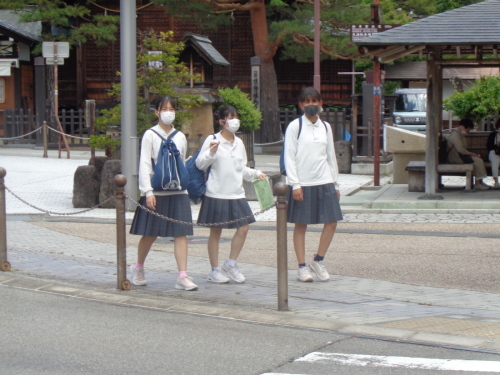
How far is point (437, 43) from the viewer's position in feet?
45.0

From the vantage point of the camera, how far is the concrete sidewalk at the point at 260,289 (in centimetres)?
658

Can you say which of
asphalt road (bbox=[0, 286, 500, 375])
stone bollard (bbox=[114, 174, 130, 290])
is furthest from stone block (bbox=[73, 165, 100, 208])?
asphalt road (bbox=[0, 286, 500, 375])

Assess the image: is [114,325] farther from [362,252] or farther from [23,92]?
[23,92]

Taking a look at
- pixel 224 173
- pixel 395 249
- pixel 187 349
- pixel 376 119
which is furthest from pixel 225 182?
pixel 376 119

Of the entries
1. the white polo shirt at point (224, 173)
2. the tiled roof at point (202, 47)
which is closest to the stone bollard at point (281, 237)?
the white polo shirt at point (224, 173)

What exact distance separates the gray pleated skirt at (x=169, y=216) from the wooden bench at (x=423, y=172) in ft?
26.3

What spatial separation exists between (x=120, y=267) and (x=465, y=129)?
9.68m

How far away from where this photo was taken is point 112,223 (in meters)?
13.1

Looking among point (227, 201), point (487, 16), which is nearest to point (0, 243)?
point (227, 201)

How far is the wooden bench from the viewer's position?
1487 centimetres

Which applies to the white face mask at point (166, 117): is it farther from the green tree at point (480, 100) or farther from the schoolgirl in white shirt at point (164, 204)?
the green tree at point (480, 100)

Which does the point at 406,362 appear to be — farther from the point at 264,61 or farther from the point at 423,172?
the point at 264,61

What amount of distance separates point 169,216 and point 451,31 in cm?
800

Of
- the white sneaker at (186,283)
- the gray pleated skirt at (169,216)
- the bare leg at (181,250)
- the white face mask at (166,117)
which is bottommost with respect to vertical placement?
the white sneaker at (186,283)
